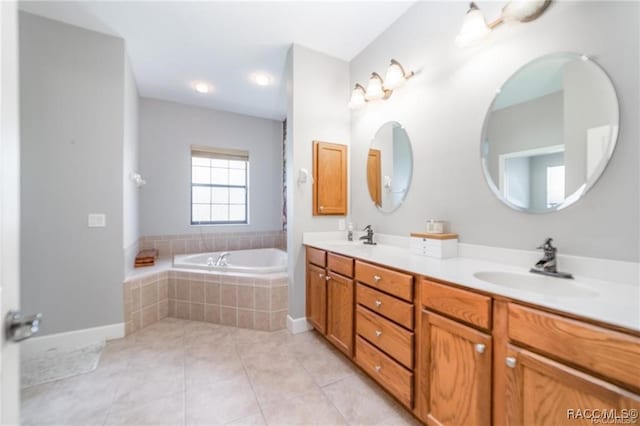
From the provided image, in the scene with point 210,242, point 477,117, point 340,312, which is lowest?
point 340,312

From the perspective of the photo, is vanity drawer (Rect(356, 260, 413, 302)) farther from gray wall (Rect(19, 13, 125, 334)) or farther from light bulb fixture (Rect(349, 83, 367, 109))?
gray wall (Rect(19, 13, 125, 334))

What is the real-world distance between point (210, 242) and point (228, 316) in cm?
162

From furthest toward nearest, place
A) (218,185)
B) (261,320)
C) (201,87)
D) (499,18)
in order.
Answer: (218,185) → (201,87) → (261,320) → (499,18)

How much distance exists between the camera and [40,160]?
2135 mm

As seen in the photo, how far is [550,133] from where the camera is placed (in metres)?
1.33

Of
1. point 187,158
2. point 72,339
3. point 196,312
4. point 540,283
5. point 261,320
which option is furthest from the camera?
point 187,158

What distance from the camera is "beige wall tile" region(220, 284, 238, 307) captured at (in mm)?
2637

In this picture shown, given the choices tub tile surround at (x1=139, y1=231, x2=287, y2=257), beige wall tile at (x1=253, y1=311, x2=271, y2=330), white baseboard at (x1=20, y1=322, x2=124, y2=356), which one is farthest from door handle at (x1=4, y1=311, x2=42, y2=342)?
tub tile surround at (x1=139, y1=231, x2=287, y2=257)


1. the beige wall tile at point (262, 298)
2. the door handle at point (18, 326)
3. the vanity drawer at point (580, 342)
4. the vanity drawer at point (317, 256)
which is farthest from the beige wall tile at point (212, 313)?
the vanity drawer at point (580, 342)

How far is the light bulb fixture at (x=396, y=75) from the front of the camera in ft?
6.82

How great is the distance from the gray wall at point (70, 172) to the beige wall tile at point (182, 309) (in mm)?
545

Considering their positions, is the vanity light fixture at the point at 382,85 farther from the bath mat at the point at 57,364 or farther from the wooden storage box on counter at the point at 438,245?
the bath mat at the point at 57,364

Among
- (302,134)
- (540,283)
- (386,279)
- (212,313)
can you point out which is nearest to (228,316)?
(212,313)

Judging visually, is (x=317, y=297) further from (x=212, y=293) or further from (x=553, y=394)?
(x=553, y=394)
